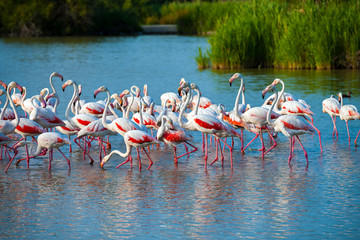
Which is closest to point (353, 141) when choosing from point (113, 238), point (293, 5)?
point (113, 238)

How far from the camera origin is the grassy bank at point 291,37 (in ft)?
63.0

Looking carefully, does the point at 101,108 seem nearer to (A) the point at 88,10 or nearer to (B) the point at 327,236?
(B) the point at 327,236

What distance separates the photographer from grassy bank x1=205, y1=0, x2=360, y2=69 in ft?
63.0

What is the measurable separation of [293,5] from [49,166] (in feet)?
52.0

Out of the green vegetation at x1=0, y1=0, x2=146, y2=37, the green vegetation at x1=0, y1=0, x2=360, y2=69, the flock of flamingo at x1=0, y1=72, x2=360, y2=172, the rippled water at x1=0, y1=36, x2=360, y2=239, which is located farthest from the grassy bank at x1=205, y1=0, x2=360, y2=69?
the green vegetation at x1=0, y1=0, x2=146, y2=37

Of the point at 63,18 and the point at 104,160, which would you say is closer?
the point at 104,160

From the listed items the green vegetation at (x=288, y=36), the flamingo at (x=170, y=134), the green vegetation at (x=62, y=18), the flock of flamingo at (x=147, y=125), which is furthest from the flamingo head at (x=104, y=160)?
the green vegetation at (x=62, y=18)

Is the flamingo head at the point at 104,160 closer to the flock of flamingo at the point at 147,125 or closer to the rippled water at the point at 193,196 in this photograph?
the flock of flamingo at the point at 147,125

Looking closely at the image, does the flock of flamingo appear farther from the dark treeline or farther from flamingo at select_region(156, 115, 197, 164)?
the dark treeline

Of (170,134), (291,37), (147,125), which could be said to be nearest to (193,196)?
(170,134)

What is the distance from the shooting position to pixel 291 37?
19.5 m

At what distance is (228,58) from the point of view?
20.9 m

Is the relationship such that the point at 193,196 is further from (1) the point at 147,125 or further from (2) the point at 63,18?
(2) the point at 63,18

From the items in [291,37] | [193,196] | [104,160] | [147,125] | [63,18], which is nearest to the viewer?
[193,196]
